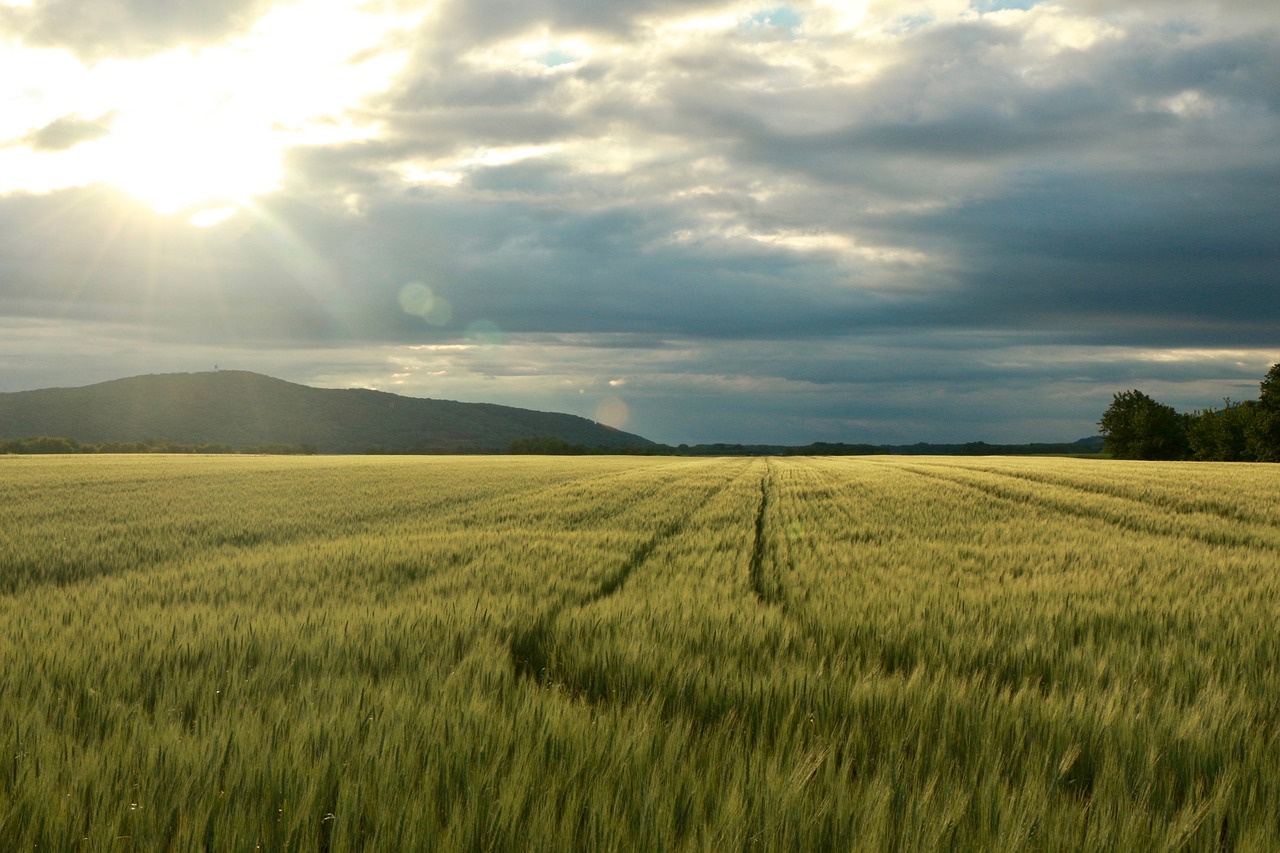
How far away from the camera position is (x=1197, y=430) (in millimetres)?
97125

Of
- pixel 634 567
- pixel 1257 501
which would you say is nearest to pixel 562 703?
pixel 634 567

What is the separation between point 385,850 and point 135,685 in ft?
8.81

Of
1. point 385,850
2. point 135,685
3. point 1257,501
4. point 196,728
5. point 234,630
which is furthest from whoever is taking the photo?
point 1257,501

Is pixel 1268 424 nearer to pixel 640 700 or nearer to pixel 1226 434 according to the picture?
pixel 1226 434

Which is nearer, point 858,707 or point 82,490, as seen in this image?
point 858,707

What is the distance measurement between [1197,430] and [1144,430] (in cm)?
661

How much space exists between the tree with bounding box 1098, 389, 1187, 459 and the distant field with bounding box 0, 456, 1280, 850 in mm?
111985

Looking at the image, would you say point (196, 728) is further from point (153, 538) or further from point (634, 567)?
point (153, 538)

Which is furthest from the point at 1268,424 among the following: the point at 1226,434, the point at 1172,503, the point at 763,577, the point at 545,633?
the point at 545,633

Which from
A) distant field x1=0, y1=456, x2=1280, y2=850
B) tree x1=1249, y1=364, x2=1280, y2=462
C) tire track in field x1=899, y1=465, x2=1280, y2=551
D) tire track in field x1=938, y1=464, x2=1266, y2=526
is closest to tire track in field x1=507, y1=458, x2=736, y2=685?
distant field x1=0, y1=456, x2=1280, y2=850

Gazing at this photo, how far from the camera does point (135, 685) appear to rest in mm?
4082

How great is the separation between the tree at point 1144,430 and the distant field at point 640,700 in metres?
112

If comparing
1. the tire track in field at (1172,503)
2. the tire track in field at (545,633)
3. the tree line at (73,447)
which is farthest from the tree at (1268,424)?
the tree line at (73,447)

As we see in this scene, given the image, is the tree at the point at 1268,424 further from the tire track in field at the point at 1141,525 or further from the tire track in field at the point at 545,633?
the tire track in field at the point at 545,633
